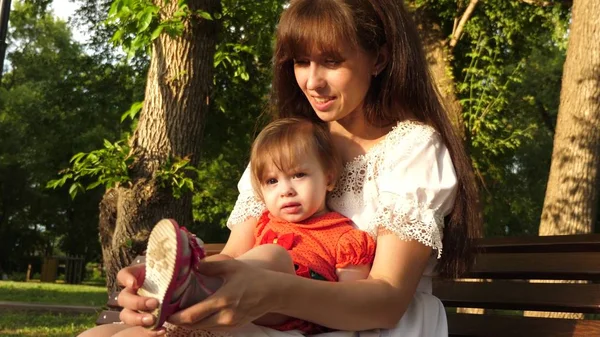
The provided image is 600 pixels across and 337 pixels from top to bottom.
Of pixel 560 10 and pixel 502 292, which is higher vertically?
pixel 560 10

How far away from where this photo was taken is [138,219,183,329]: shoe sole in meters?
1.99

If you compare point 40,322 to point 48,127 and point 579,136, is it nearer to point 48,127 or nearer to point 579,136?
point 579,136

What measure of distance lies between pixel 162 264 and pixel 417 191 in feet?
3.11

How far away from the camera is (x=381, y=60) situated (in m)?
3.02

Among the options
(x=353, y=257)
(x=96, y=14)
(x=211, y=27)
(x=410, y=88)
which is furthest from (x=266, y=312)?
(x=96, y=14)

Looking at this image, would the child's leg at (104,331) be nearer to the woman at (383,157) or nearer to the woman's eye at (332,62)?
the woman at (383,157)

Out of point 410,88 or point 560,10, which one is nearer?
point 410,88

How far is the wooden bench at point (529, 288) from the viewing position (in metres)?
3.11

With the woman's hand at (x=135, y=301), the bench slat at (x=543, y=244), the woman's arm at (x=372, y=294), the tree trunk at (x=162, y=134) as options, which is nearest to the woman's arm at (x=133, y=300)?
the woman's hand at (x=135, y=301)

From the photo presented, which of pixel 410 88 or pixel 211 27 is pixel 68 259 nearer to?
pixel 211 27

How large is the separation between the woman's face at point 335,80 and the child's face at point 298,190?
0.63 feet

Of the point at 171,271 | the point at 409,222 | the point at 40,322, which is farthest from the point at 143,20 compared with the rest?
the point at 40,322

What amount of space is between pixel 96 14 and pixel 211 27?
47.2ft

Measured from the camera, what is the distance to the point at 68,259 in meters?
38.2
